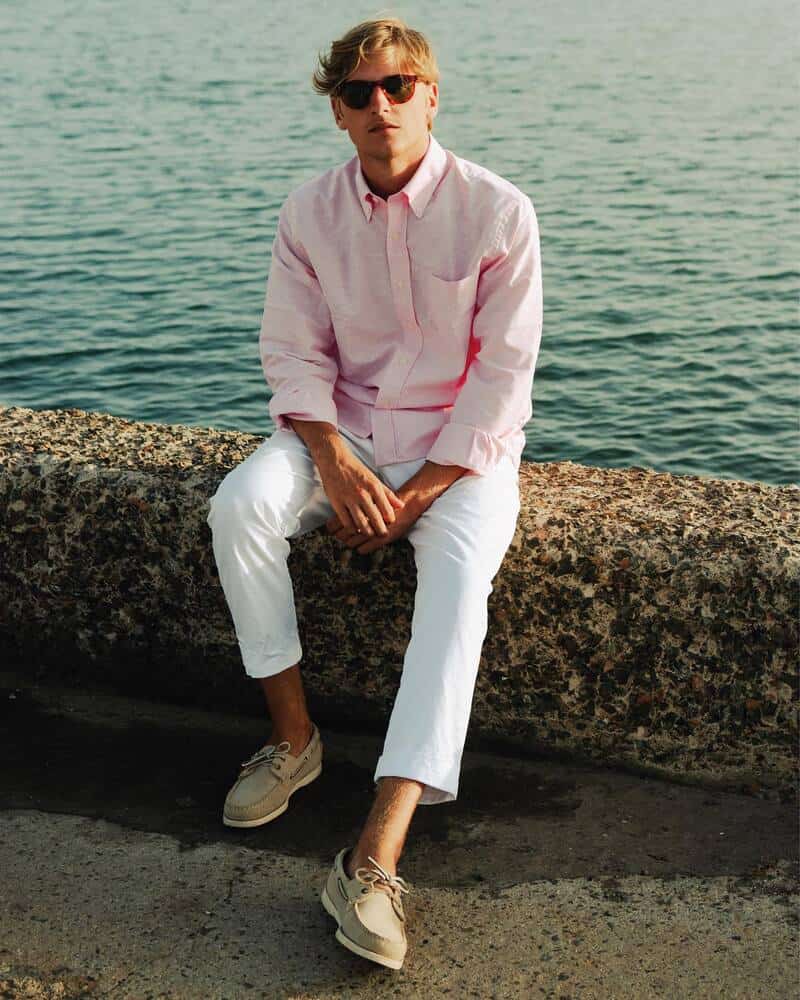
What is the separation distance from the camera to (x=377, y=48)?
357 cm

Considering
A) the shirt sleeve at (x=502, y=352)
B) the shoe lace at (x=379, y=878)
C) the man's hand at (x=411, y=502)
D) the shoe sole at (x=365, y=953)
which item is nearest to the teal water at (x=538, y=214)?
the shirt sleeve at (x=502, y=352)

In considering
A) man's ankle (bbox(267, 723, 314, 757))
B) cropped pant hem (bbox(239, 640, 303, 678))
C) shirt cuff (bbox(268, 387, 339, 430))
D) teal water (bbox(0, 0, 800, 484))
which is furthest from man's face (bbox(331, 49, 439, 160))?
teal water (bbox(0, 0, 800, 484))

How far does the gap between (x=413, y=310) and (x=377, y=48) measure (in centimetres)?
71

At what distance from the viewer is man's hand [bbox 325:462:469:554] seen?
3.48m

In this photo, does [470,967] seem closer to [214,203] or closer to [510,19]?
[214,203]

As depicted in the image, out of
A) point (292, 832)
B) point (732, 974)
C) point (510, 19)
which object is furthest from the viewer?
point (510, 19)

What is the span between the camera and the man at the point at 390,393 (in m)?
3.35

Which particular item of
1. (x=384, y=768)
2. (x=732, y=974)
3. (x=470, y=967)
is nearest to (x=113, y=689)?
(x=384, y=768)

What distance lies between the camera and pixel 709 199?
1350 cm

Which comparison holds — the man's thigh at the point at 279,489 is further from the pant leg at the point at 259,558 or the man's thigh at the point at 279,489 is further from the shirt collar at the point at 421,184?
the shirt collar at the point at 421,184

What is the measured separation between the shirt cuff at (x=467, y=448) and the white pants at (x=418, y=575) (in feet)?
0.14

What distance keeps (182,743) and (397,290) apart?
1.46 metres

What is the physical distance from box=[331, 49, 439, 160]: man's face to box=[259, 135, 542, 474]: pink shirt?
0.08 meters

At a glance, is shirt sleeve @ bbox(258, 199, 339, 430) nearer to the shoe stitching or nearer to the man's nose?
the man's nose
